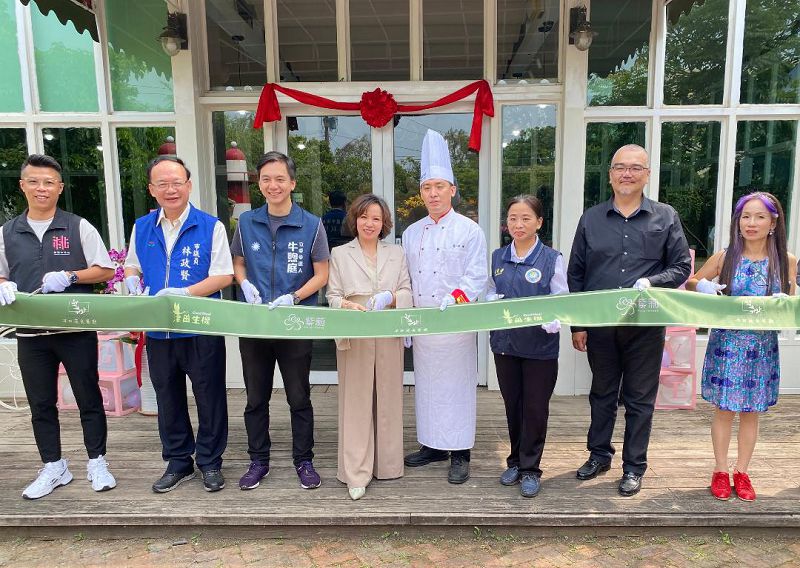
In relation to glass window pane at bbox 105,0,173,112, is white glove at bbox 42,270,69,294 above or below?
below

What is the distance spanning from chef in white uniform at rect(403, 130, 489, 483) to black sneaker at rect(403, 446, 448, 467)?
0.18 m

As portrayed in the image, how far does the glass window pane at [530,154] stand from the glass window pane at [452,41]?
0.49 meters

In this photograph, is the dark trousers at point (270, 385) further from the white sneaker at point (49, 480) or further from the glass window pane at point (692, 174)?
the glass window pane at point (692, 174)

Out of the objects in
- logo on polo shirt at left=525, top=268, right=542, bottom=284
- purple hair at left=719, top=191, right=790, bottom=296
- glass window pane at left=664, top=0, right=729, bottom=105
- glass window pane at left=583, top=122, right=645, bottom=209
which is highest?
glass window pane at left=664, top=0, right=729, bottom=105

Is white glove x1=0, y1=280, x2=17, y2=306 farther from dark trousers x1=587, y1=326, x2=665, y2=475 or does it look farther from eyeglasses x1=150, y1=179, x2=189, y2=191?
dark trousers x1=587, y1=326, x2=665, y2=475

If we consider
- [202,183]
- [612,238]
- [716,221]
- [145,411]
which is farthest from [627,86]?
[145,411]

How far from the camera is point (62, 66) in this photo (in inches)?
176

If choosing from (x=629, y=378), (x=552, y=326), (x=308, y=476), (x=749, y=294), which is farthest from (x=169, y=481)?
(x=749, y=294)

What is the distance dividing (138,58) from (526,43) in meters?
3.27

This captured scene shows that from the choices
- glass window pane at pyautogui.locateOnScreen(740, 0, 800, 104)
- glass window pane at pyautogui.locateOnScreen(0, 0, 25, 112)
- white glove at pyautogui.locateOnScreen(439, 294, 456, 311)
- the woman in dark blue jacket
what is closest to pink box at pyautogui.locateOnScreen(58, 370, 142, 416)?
glass window pane at pyautogui.locateOnScreen(0, 0, 25, 112)

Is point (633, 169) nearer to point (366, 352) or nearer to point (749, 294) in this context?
point (749, 294)

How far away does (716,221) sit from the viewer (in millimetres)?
4422

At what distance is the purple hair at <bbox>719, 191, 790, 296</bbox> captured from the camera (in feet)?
8.32

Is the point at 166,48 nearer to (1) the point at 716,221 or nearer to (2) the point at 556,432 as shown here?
(2) the point at 556,432
